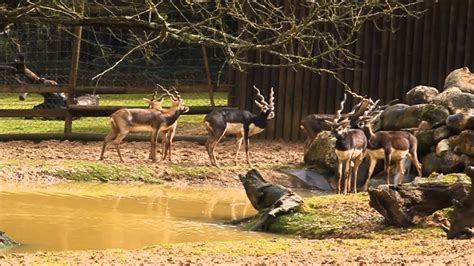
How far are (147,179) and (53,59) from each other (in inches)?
478

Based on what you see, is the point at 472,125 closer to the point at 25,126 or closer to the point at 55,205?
the point at 55,205

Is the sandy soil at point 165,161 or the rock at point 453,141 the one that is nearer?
the rock at point 453,141

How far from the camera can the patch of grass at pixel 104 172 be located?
16.6 m

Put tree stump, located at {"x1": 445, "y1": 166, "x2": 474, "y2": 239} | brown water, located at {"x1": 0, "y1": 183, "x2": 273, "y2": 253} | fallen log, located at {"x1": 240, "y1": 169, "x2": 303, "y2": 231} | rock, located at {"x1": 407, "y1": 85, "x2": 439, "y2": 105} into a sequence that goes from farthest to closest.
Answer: rock, located at {"x1": 407, "y1": 85, "x2": 439, "y2": 105}, fallen log, located at {"x1": 240, "y1": 169, "x2": 303, "y2": 231}, brown water, located at {"x1": 0, "y1": 183, "x2": 273, "y2": 253}, tree stump, located at {"x1": 445, "y1": 166, "x2": 474, "y2": 239}

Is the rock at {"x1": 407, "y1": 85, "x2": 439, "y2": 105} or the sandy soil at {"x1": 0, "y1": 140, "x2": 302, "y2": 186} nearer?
the sandy soil at {"x1": 0, "y1": 140, "x2": 302, "y2": 186}

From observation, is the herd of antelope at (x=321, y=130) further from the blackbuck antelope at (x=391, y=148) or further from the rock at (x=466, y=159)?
the rock at (x=466, y=159)

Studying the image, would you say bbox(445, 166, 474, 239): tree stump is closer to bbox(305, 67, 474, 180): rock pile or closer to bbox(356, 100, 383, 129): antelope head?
bbox(305, 67, 474, 180): rock pile

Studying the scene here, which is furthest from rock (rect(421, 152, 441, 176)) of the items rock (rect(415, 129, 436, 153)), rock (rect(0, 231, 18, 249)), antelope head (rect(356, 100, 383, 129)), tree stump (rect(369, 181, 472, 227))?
rock (rect(0, 231, 18, 249))

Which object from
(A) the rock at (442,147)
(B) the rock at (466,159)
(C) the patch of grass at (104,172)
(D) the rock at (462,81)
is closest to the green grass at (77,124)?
(C) the patch of grass at (104,172)

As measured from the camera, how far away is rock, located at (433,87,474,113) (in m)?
16.4

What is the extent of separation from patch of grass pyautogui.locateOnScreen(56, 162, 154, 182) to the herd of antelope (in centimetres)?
97

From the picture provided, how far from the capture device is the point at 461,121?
15.7 m

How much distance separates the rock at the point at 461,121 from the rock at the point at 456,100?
1.66 feet

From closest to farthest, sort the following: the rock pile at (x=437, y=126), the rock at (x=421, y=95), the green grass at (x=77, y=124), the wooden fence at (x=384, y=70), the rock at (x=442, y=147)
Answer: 1. the rock pile at (x=437, y=126)
2. the rock at (x=442, y=147)
3. the rock at (x=421, y=95)
4. the wooden fence at (x=384, y=70)
5. the green grass at (x=77, y=124)
